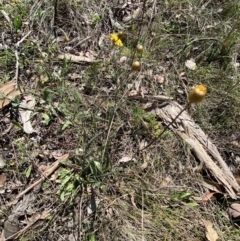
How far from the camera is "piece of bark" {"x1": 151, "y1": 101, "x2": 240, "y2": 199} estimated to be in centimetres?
215

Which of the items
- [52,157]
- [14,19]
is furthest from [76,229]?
[14,19]

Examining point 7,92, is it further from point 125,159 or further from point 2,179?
point 125,159

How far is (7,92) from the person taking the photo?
2.23 m

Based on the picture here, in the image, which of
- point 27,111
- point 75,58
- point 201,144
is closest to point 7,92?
point 27,111

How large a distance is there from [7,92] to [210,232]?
4.78 ft

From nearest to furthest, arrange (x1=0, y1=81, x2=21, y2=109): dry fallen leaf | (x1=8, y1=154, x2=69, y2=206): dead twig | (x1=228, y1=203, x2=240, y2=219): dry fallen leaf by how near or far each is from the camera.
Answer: (x1=8, y1=154, x2=69, y2=206): dead twig < (x1=228, y1=203, x2=240, y2=219): dry fallen leaf < (x1=0, y1=81, x2=21, y2=109): dry fallen leaf

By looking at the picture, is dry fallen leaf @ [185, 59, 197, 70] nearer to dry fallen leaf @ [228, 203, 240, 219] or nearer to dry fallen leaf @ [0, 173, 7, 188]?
dry fallen leaf @ [228, 203, 240, 219]

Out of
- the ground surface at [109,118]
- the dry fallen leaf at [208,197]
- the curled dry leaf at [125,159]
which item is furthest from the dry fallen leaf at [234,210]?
the curled dry leaf at [125,159]

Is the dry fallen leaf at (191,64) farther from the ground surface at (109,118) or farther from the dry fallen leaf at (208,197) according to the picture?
the dry fallen leaf at (208,197)

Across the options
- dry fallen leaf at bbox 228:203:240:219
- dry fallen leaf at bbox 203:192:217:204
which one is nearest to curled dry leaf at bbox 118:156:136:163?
dry fallen leaf at bbox 203:192:217:204

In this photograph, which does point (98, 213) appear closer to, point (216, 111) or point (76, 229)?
point (76, 229)

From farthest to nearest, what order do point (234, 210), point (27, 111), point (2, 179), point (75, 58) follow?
point (75, 58) → point (27, 111) → point (234, 210) → point (2, 179)

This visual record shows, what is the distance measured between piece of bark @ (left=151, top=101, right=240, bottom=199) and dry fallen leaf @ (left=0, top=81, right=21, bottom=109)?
88 centimetres

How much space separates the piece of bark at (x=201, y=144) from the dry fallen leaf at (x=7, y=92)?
2.88 ft
